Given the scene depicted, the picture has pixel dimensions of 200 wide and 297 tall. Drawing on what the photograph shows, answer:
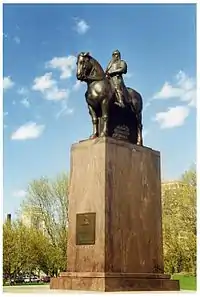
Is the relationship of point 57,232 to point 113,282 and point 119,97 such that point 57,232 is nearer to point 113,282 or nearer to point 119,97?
point 119,97

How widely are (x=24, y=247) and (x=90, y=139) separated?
63.0 ft

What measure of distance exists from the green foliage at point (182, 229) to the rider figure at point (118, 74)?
51.2 feet

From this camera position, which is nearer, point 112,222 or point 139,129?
point 112,222

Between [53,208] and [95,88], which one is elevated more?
[95,88]

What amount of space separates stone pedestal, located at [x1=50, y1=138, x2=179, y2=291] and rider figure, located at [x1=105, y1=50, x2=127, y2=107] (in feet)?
3.94

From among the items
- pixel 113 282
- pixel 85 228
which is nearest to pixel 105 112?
pixel 85 228

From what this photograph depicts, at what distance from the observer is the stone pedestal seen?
10.4 m

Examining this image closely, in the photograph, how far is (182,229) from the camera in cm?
2695

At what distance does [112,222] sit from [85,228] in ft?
1.97

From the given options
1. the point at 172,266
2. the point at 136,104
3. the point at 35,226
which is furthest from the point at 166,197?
the point at 136,104

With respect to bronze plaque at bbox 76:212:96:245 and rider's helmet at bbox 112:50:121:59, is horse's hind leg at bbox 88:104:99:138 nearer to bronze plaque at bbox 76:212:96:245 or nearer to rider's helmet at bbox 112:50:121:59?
rider's helmet at bbox 112:50:121:59

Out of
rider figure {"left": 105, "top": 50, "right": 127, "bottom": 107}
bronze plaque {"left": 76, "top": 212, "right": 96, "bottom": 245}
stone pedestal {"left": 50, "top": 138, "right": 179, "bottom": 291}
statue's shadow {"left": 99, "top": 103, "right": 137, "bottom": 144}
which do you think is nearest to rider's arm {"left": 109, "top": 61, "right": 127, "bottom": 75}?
rider figure {"left": 105, "top": 50, "right": 127, "bottom": 107}

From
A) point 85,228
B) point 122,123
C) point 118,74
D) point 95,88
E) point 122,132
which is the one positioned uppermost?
point 118,74

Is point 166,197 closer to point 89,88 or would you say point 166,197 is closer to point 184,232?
point 184,232
